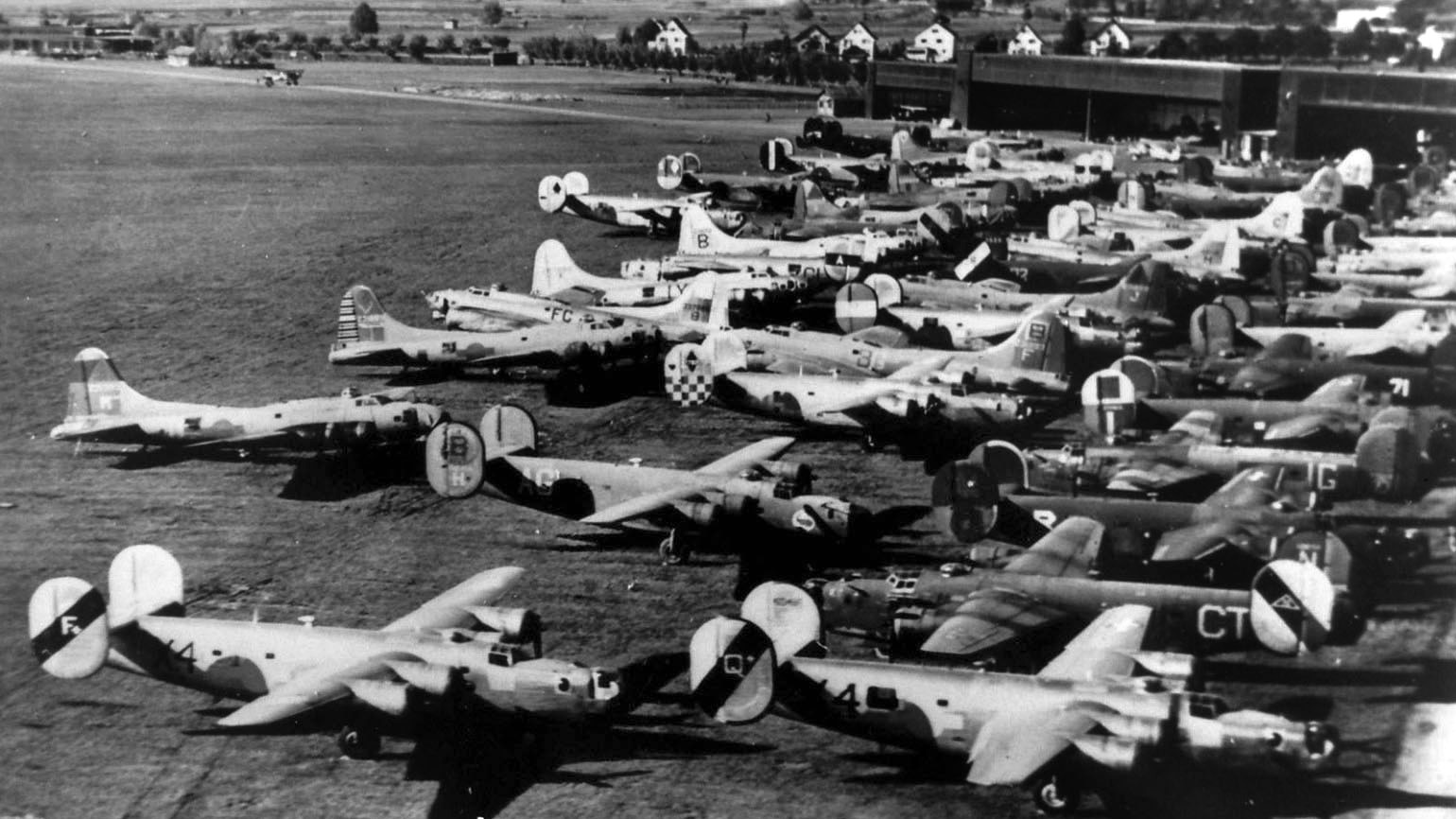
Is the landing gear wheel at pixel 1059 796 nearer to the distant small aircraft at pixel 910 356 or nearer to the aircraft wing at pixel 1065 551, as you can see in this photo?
the aircraft wing at pixel 1065 551

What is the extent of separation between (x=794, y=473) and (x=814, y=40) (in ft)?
436

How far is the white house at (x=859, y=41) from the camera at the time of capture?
164 metres

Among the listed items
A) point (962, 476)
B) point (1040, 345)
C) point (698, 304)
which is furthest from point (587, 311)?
point (962, 476)

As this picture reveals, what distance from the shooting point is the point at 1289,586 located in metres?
34.3

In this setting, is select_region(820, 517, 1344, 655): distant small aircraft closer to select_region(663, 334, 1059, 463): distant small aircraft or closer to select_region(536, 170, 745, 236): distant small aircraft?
select_region(663, 334, 1059, 463): distant small aircraft

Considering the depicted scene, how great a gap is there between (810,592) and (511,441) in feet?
41.7

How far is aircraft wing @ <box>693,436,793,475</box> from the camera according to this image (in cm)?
4591

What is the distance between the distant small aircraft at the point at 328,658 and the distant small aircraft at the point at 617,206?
63413mm

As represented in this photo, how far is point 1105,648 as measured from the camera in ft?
108

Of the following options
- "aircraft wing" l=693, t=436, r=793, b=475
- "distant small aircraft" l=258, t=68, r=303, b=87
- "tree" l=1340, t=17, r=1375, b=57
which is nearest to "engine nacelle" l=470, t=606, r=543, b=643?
"aircraft wing" l=693, t=436, r=793, b=475

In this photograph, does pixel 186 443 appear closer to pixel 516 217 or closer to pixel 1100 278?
pixel 1100 278

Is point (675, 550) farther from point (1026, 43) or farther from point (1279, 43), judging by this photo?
point (1026, 43)

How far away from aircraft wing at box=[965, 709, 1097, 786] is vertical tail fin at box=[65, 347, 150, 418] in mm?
33239

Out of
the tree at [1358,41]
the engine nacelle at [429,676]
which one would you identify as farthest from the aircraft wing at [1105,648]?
→ the tree at [1358,41]
